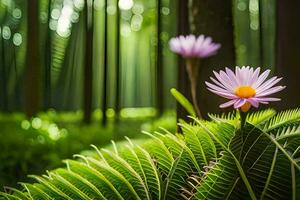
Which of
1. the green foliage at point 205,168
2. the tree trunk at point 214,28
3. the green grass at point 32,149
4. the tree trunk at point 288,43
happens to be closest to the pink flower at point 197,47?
the tree trunk at point 214,28

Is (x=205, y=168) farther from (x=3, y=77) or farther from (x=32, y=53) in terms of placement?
(x=3, y=77)

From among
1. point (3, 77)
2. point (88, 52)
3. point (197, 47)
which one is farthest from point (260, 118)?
point (3, 77)

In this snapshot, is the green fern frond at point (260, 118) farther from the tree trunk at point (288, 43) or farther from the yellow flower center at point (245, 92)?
the tree trunk at point (288, 43)

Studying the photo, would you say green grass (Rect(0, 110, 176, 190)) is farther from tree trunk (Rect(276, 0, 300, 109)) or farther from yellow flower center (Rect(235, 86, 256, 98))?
yellow flower center (Rect(235, 86, 256, 98))

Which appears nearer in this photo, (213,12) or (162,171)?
(162,171)

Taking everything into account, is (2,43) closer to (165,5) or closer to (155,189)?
(165,5)

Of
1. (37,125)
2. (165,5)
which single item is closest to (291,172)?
(37,125)

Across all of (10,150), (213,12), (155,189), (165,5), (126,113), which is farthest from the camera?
(126,113)
